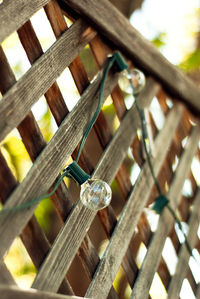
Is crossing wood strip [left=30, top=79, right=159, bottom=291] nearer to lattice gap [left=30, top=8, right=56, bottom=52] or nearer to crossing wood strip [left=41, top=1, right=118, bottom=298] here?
crossing wood strip [left=41, top=1, right=118, bottom=298]

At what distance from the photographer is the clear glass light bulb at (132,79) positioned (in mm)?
1182

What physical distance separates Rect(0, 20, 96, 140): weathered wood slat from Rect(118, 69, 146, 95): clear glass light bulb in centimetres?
16

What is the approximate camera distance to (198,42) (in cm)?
269

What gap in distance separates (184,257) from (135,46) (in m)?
0.69

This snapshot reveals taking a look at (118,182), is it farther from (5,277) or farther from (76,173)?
(5,277)

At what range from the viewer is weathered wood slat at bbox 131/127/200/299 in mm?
1096

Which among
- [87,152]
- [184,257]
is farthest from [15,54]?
[184,257]

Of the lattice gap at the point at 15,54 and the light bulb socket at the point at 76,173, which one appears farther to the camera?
the lattice gap at the point at 15,54

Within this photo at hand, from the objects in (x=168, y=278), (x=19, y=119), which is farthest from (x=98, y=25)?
(x=168, y=278)

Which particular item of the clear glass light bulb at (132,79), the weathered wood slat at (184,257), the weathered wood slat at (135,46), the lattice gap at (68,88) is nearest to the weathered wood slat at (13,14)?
the weathered wood slat at (135,46)

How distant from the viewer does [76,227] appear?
916 millimetres

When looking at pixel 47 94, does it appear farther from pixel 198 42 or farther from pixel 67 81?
pixel 198 42

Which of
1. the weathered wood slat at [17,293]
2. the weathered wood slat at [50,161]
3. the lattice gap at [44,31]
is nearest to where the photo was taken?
the weathered wood slat at [17,293]

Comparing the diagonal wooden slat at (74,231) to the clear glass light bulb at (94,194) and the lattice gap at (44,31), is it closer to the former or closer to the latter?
the clear glass light bulb at (94,194)
